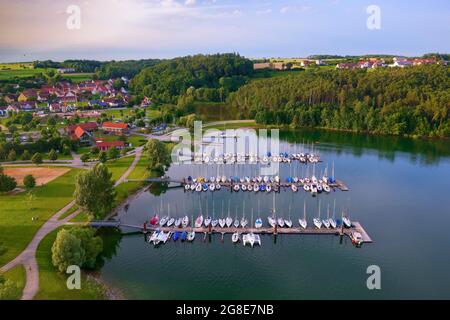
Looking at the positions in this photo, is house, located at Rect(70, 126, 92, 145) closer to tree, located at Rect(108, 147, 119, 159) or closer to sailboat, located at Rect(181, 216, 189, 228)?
tree, located at Rect(108, 147, 119, 159)

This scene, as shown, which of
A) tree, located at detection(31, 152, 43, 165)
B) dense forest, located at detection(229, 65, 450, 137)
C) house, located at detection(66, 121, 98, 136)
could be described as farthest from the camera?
dense forest, located at detection(229, 65, 450, 137)

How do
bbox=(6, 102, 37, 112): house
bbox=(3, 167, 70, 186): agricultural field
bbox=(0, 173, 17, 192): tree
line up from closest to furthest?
bbox=(0, 173, 17, 192): tree → bbox=(3, 167, 70, 186): agricultural field → bbox=(6, 102, 37, 112): house

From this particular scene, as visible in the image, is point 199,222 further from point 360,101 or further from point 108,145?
point 360,101

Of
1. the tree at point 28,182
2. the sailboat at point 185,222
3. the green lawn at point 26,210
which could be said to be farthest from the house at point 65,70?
the sailboat at point 185,222

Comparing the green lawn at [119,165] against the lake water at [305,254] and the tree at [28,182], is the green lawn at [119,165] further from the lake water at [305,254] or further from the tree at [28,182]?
the tree at [28,182]

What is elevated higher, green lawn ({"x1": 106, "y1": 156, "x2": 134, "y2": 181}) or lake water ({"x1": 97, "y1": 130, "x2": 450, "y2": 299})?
green lawn ({"x1": 106, "y1": 156, "x2": 134, "y2": 181})

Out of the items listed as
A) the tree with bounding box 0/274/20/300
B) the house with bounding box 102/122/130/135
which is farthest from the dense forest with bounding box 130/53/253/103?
the tree with bounding box 0/274/20/300
